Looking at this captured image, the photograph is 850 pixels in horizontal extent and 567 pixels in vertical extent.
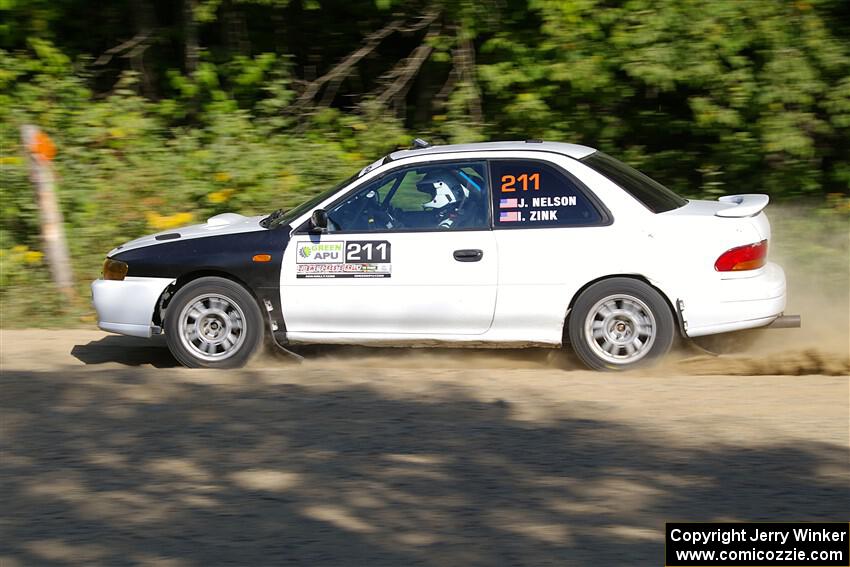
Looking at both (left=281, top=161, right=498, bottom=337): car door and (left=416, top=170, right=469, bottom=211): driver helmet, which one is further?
(left=416, top=170, right=469, bottom=211): driver helmet

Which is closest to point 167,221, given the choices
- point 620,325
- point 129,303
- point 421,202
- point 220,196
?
point 220,196

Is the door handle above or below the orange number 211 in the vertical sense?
below

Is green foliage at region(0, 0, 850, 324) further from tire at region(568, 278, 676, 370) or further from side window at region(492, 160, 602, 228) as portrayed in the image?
tire at region(568, 278, 676, 370)

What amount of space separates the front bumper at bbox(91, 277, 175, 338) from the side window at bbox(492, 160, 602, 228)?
2.47 meters

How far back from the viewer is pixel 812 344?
322 inches

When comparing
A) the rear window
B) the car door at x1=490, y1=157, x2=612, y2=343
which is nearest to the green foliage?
the rear window

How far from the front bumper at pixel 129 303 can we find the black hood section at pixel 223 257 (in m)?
0.07

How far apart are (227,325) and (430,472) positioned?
281cm

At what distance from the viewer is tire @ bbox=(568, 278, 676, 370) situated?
739 cm

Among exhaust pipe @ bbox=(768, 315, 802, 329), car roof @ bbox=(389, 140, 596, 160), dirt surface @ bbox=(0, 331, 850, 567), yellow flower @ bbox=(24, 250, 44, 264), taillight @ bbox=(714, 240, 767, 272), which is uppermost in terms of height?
car roof @ bbox=(389, 140, 596, 160)

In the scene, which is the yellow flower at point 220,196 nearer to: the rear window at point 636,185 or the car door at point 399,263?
the car door at point 399,263

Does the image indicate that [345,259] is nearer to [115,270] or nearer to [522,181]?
[522,181]

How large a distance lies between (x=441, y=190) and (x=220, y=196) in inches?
184

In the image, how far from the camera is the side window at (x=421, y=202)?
7.61m
